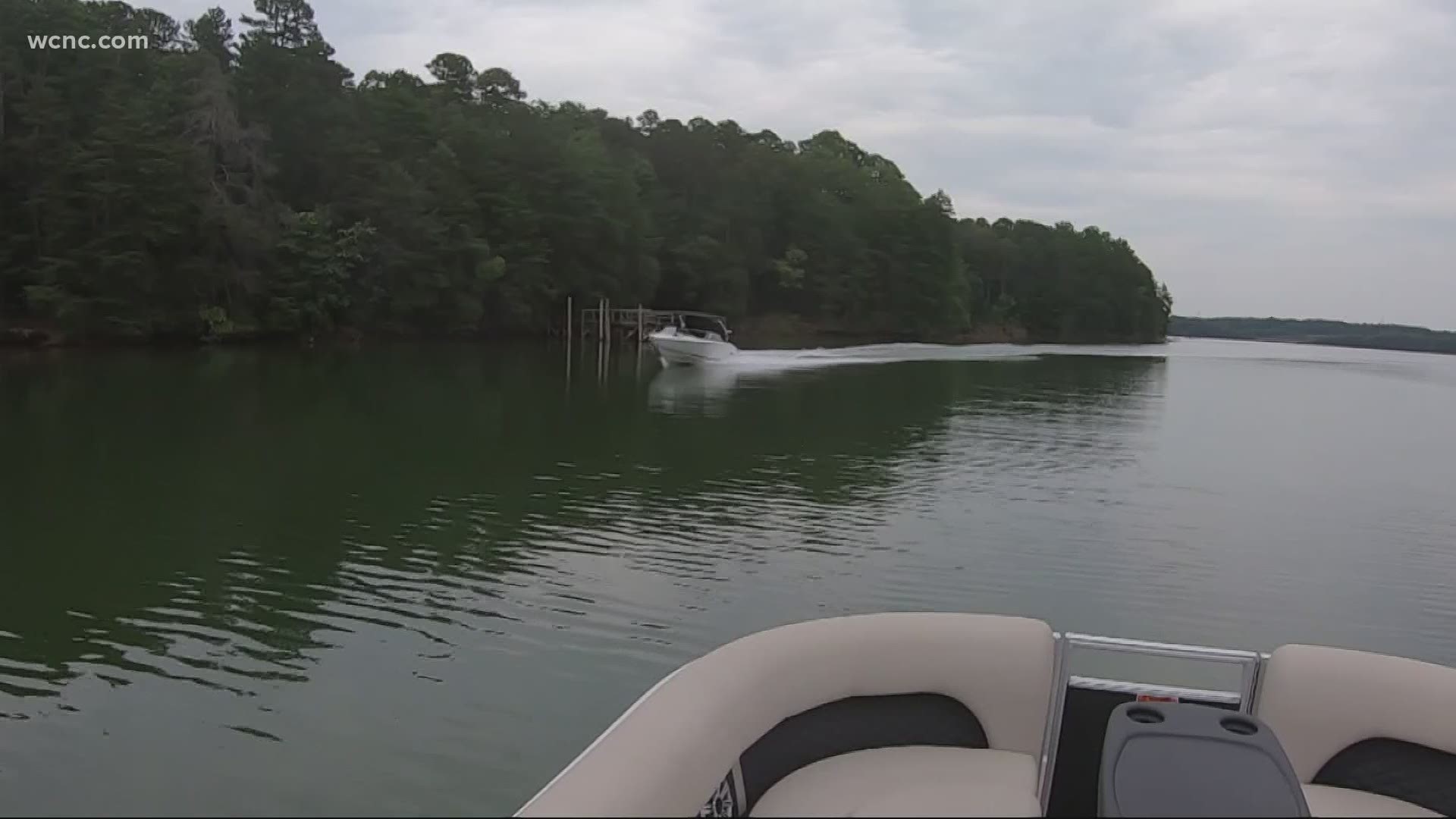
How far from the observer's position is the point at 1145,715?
115 inches

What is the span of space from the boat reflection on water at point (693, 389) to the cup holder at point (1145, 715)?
19.1 meters

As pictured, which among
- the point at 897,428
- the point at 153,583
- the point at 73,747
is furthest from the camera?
the point at 897,428

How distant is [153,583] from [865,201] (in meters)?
72.4

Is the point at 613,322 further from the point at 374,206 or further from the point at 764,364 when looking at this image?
the point at 764,364

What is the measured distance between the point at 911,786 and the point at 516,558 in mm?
7299

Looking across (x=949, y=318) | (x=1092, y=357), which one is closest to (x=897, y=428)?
(x=1092, y=357)

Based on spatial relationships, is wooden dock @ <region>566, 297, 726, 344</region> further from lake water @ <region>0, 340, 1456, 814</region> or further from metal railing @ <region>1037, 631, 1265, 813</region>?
metal railing @ <region>1037, 631, 1265, 813</region>

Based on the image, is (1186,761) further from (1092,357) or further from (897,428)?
(1092,357)

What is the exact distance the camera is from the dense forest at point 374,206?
119 ft

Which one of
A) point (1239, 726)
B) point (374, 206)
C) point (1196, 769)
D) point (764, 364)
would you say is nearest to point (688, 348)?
point (764, 364)

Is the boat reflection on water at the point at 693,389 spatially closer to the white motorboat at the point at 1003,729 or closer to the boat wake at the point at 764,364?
the boat wake at the point at 764,364

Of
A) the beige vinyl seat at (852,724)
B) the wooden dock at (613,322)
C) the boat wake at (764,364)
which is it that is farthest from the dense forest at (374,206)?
the beige vinyl seat at (852,724)

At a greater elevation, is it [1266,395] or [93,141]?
[93,141]

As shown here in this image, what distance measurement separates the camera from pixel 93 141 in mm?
35438
